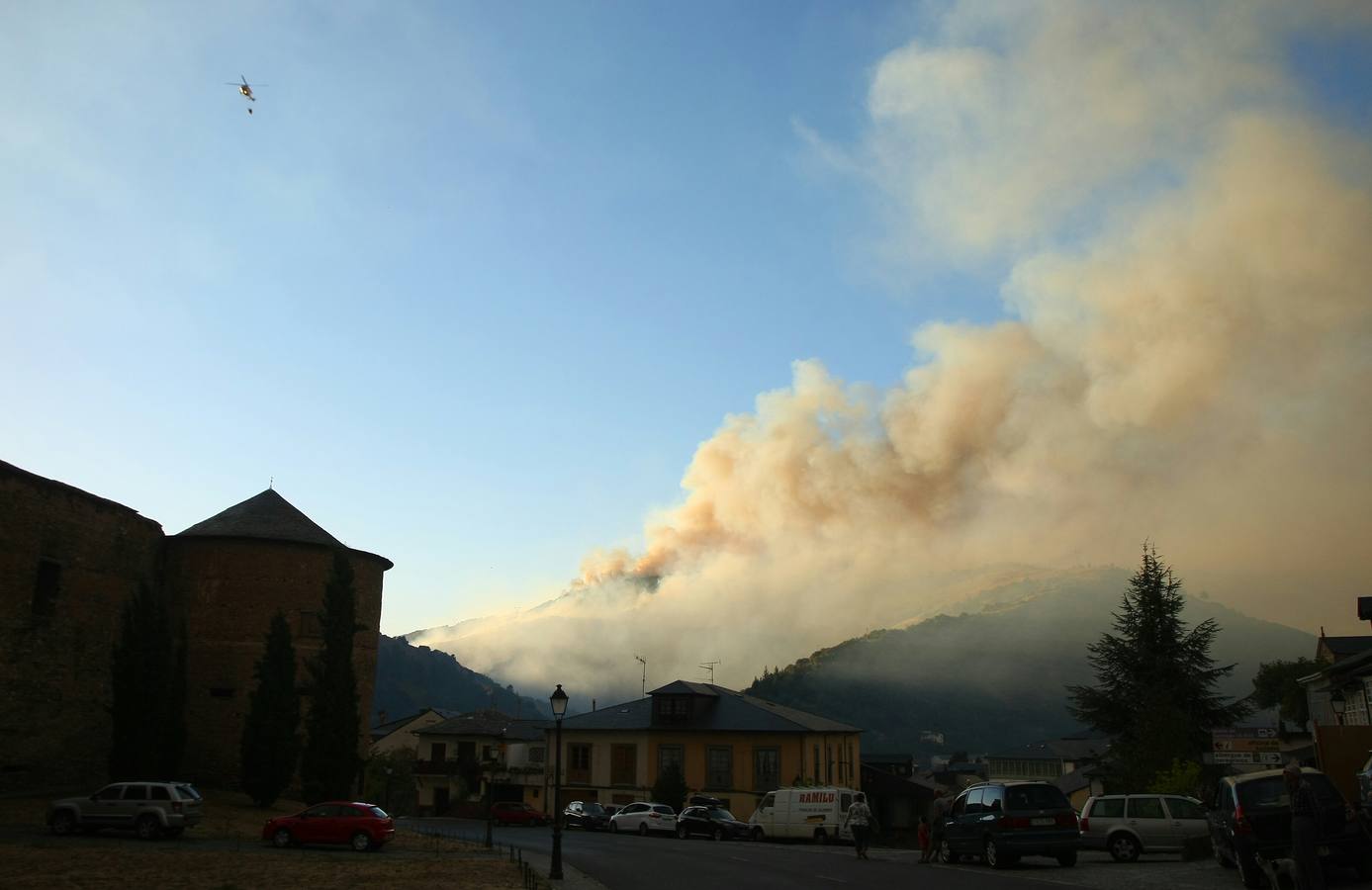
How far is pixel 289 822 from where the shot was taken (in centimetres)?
2800

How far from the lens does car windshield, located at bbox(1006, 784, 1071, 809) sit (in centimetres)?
2122

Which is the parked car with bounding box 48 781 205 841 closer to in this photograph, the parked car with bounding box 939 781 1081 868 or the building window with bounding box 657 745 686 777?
the parked car with bounding box 939 781 1081 868

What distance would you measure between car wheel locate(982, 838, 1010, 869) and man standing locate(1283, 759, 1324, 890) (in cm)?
895

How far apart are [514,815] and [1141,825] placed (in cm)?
3700

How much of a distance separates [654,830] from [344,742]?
13.6 m

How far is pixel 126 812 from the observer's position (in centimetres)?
2759

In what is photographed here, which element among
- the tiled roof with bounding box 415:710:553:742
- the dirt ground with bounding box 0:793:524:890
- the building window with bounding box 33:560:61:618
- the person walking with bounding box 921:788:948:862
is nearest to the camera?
the dirt ground with bounding box 0:793:524:890

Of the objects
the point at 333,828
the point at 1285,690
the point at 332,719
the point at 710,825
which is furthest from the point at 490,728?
the point at 1285,690

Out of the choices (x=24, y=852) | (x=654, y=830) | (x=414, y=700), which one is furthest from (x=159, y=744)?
(x=414, y=700)

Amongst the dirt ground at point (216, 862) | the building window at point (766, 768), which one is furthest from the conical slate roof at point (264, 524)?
the building window at point (766, 768)

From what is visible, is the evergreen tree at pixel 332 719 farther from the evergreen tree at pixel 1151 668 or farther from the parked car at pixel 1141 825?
the evergreen tree at pixel 1151 668

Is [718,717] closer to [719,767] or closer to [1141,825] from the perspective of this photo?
[719,767]

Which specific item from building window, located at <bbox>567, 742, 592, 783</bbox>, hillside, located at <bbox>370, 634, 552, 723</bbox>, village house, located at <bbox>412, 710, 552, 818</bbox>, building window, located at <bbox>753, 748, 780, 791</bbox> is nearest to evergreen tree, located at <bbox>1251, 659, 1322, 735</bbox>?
building window, located at <bbox>753, 748, 780, 791</bbox>

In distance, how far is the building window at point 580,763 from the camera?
58.0 meters
